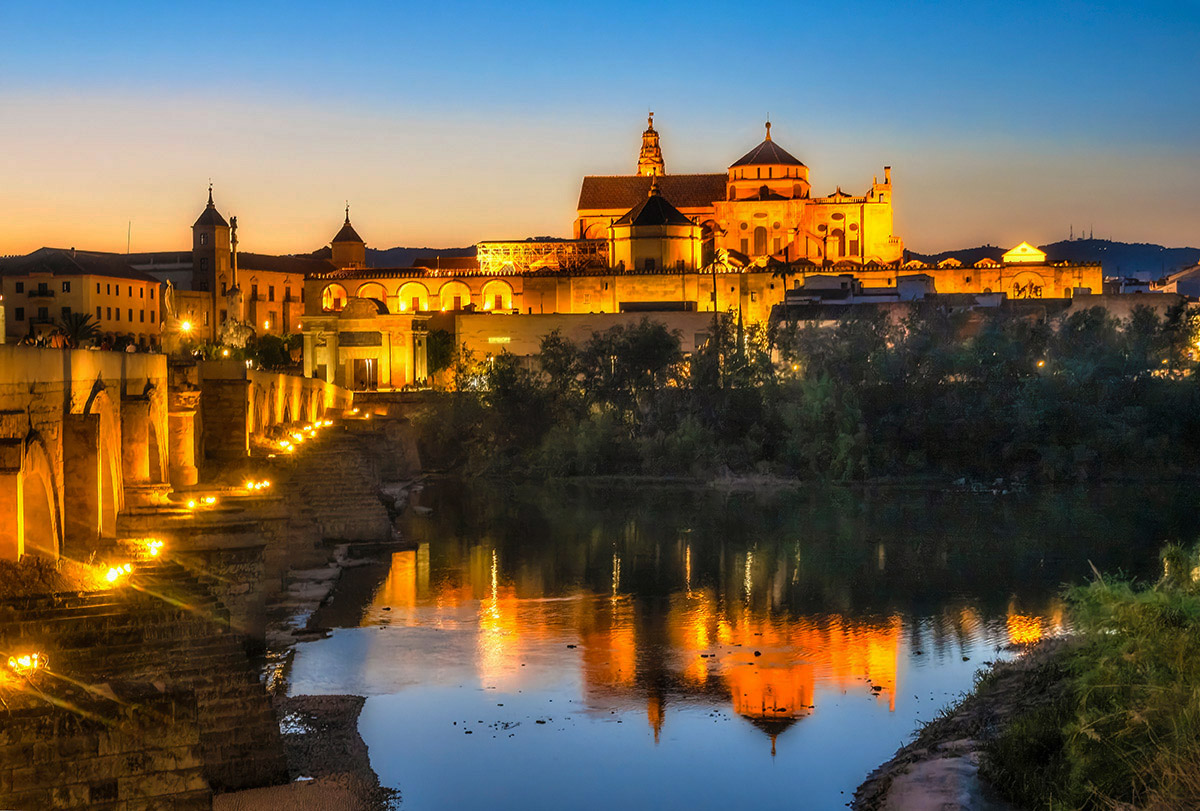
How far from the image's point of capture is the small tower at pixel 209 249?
59.4 m

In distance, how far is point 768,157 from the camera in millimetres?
55469

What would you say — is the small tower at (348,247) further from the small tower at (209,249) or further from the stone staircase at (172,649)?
the stone staircase at (172,649)

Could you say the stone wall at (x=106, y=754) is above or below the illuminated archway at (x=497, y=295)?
below

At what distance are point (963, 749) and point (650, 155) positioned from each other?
5208 centimetres

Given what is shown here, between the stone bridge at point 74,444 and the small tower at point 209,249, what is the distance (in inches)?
1834

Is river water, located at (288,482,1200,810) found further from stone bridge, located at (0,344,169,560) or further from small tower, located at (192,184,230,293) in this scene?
small tower, located at (192,184,230,293)

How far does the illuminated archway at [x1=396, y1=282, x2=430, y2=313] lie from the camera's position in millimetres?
52969

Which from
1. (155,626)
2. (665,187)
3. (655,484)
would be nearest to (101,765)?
(155,626)

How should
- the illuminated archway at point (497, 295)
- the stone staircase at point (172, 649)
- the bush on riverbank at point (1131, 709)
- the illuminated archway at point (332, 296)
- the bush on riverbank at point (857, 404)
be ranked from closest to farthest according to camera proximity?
the bush on riverbank at point (1131, 709), the stone staircase at point (172, 649), the bush on riverbank at point (857, 404), the illuminated archway at point (497, 295), the illuminated archway at point (332, 296)

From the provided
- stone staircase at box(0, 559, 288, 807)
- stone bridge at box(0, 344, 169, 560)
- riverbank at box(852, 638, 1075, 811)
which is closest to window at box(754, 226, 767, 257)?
stone bridge at box(0, 344, 169, 560)

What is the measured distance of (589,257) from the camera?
178 feet

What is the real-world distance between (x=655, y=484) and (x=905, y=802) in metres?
24.0

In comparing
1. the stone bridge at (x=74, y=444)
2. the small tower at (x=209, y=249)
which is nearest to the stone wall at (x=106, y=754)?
the stone bridge at (x=74, y=444)

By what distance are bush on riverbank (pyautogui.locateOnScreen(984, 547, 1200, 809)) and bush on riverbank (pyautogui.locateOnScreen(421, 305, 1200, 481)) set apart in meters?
24.0
